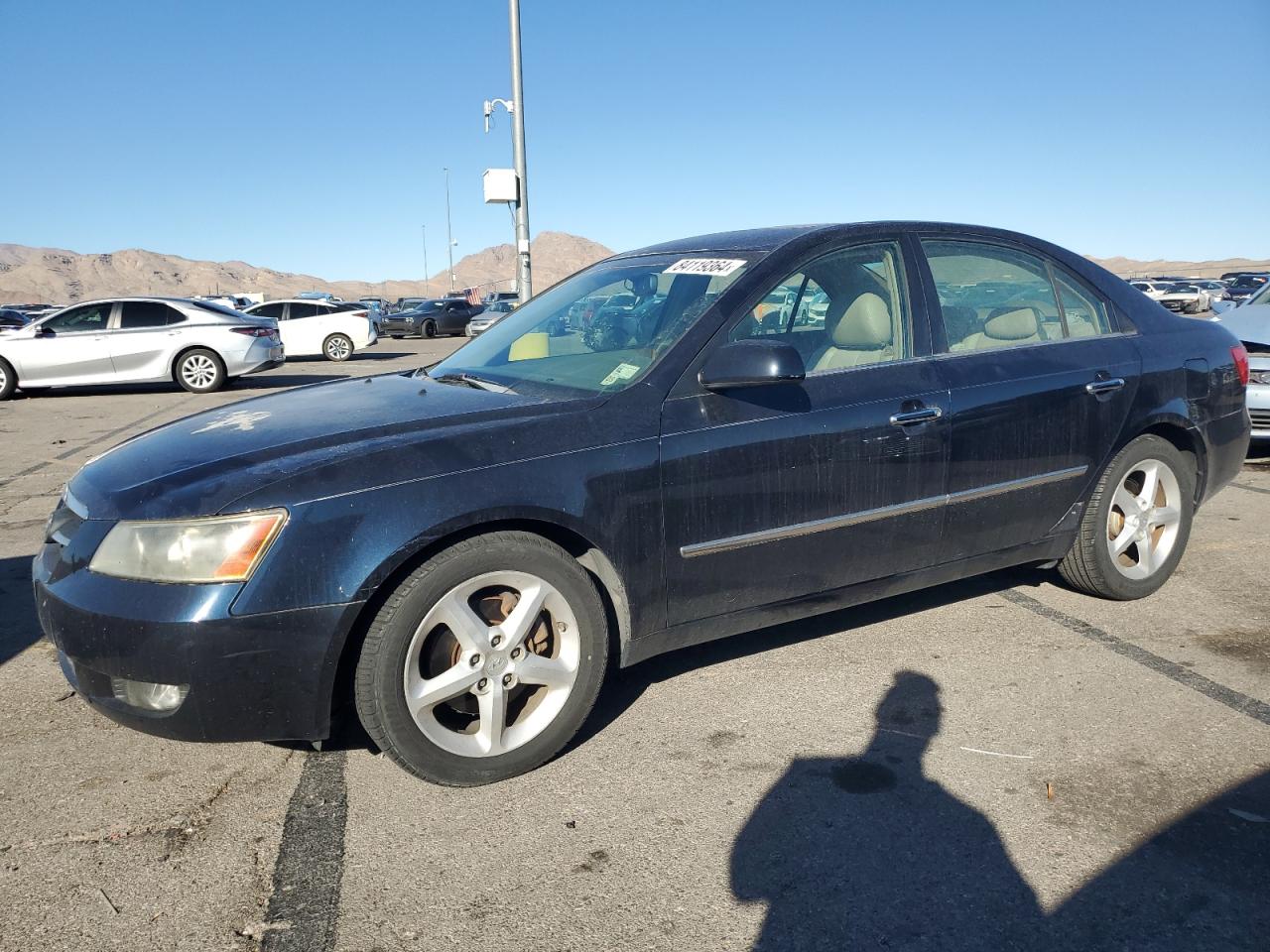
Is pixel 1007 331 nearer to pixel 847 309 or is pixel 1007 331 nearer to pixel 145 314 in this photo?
pixel 847 309

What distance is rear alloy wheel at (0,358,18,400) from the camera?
47.5 ft

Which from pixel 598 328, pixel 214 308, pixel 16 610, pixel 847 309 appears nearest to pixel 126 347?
pixel 214 308

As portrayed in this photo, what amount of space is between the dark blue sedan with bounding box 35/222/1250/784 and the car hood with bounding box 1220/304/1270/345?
390cm

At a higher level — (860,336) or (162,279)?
(162,279)

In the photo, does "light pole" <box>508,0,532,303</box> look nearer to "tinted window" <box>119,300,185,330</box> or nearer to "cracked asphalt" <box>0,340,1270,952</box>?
"tinted window" <box>119,300,185,330</box>

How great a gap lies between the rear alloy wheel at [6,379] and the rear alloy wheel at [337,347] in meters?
9.16

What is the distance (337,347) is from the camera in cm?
2358

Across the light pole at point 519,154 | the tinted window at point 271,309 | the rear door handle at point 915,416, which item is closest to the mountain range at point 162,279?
the tinted window at point 271,309

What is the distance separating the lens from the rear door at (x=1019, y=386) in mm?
3742

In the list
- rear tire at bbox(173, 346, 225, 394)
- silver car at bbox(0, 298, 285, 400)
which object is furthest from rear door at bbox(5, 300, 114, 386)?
rear tire at bbox(173, 346, 225, 394)

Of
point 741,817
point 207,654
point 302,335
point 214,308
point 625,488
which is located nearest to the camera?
point 207,654

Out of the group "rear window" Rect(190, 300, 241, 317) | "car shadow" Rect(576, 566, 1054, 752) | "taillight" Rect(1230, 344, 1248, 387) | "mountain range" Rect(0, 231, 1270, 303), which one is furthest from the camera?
"mountain range" Rect(0, 231, 1270, 303)

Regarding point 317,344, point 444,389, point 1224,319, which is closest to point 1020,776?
point 444,389

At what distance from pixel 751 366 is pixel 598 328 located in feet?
2.94
